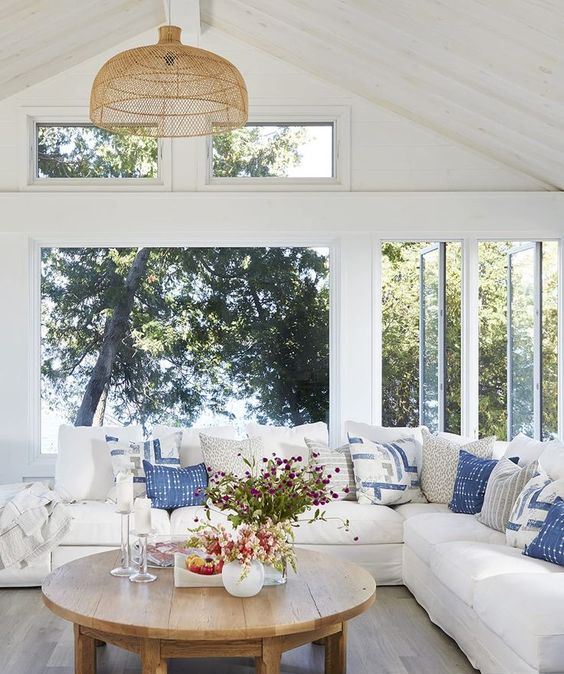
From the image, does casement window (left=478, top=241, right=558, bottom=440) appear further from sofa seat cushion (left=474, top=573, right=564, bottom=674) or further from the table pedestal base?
the table pedestal base

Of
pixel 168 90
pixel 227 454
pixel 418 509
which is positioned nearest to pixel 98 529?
pixel 227 454

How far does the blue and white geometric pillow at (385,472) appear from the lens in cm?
554

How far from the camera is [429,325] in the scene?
6609 millimetres

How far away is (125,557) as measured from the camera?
391 cm

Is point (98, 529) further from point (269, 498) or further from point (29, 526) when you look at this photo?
point (269, 498)

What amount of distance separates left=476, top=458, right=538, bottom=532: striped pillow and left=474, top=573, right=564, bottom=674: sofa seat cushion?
99 centimetres

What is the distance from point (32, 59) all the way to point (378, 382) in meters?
3.27

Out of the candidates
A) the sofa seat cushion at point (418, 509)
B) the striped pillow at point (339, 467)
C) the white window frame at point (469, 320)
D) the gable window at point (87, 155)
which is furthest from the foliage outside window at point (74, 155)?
the sofa seat cushion at point (418, 509)

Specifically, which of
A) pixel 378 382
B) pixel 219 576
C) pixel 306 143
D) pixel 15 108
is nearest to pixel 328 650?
pixel 219 576

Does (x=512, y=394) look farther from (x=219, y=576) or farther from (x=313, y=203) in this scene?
(x=219, y=576)

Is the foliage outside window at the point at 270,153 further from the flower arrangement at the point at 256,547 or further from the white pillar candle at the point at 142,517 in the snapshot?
the flower arrangement at the point at 256,547

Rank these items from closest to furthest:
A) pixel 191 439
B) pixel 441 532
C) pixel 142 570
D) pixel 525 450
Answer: pixel 142 570, pixel 441 532, pixel 525 450, pixel 191 439

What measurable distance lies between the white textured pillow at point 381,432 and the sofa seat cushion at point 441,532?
79 cm

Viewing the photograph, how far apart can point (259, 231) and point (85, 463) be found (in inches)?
81.8
